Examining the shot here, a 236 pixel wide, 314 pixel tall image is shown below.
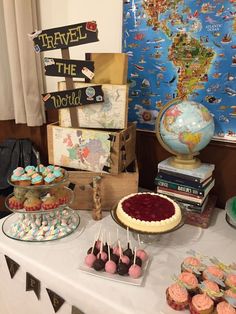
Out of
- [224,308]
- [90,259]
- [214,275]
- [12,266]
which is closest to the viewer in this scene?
[224,308]

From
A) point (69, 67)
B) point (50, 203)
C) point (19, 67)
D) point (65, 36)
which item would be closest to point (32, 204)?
point (50, 203)

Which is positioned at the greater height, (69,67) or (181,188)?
(69,67)

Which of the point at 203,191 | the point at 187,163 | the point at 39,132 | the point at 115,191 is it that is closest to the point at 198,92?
the point at 187,163

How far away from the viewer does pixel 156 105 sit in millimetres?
1407

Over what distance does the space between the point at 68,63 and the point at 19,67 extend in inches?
29.3

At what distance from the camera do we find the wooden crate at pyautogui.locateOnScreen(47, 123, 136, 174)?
1186mm

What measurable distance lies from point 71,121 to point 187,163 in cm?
55

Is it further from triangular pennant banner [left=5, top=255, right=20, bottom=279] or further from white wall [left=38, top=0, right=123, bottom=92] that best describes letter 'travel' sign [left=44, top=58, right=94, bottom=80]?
triangular pennant banner [left=5, top=255, right=20, bottom=279]

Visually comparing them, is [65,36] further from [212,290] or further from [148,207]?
[212,290]

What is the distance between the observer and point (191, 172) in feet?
3.79

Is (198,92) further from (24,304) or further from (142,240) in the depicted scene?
(24,304)

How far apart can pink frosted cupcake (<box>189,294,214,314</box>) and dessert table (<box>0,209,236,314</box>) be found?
0.07 meters

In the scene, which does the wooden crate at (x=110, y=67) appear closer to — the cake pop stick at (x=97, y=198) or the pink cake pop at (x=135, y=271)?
the cake pop stick at (x=97, y=198)

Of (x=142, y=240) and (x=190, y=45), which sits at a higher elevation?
(x=190, y=45)
